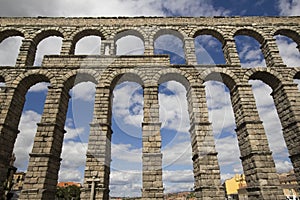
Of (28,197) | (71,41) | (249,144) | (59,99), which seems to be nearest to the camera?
(28,197)

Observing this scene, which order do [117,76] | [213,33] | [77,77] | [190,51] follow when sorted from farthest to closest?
1. [213,33]
2. [190,51]
3. [77,77]
4. [117,76]

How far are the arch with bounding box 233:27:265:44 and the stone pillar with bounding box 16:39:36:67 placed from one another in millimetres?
14364

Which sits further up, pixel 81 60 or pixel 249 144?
pixel 81 60

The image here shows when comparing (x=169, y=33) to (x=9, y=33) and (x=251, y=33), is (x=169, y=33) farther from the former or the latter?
(x=9, y=33)

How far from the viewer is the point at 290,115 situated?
41.8 feet

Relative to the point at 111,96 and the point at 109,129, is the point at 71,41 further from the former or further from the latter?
the point at 109,129

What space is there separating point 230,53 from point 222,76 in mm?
2048

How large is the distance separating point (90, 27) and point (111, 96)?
5902mm

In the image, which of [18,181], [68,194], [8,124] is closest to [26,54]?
[8,124]

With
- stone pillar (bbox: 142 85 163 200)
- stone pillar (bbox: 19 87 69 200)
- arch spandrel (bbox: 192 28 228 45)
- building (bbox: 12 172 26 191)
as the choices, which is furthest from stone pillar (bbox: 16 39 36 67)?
building (bbox: 12 172 26 191)

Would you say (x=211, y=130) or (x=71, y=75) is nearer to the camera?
(x=211, y=130)

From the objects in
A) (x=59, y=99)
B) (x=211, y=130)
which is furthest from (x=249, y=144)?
(x=59, y=99)

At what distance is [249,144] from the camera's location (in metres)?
11.6

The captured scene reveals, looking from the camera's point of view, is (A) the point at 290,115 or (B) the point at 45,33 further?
(B) the point at 45,33
